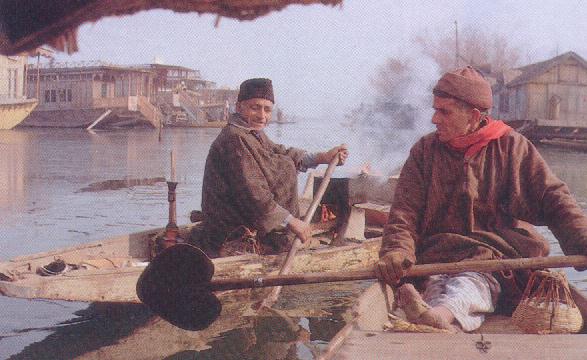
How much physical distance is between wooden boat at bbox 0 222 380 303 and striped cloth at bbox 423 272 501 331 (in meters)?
2.40

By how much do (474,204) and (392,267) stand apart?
2.35ft

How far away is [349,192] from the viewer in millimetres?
7957

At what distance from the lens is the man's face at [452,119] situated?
12.9ft

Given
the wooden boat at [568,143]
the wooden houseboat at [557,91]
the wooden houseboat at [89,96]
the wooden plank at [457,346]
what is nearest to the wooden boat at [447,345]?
the wooden plank at [457,346]

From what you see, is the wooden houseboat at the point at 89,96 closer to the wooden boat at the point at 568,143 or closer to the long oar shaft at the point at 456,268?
the wooden boat at the point at 568,143

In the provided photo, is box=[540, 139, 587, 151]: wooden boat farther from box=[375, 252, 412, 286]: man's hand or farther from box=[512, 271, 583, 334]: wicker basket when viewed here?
box=[375, 252, 412, 286]: man's hand

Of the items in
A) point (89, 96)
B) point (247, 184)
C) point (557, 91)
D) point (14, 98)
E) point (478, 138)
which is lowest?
point (247, 184)

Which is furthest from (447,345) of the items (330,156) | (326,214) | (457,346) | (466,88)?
(326,214)

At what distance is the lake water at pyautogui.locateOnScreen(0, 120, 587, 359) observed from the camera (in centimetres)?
569

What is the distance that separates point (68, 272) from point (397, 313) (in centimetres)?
259

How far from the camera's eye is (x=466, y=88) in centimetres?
389

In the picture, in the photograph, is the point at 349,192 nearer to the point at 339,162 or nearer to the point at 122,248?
the point at 339,162

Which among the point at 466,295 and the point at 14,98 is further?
the point at 14,98

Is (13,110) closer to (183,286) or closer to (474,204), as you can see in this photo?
(183,286)
